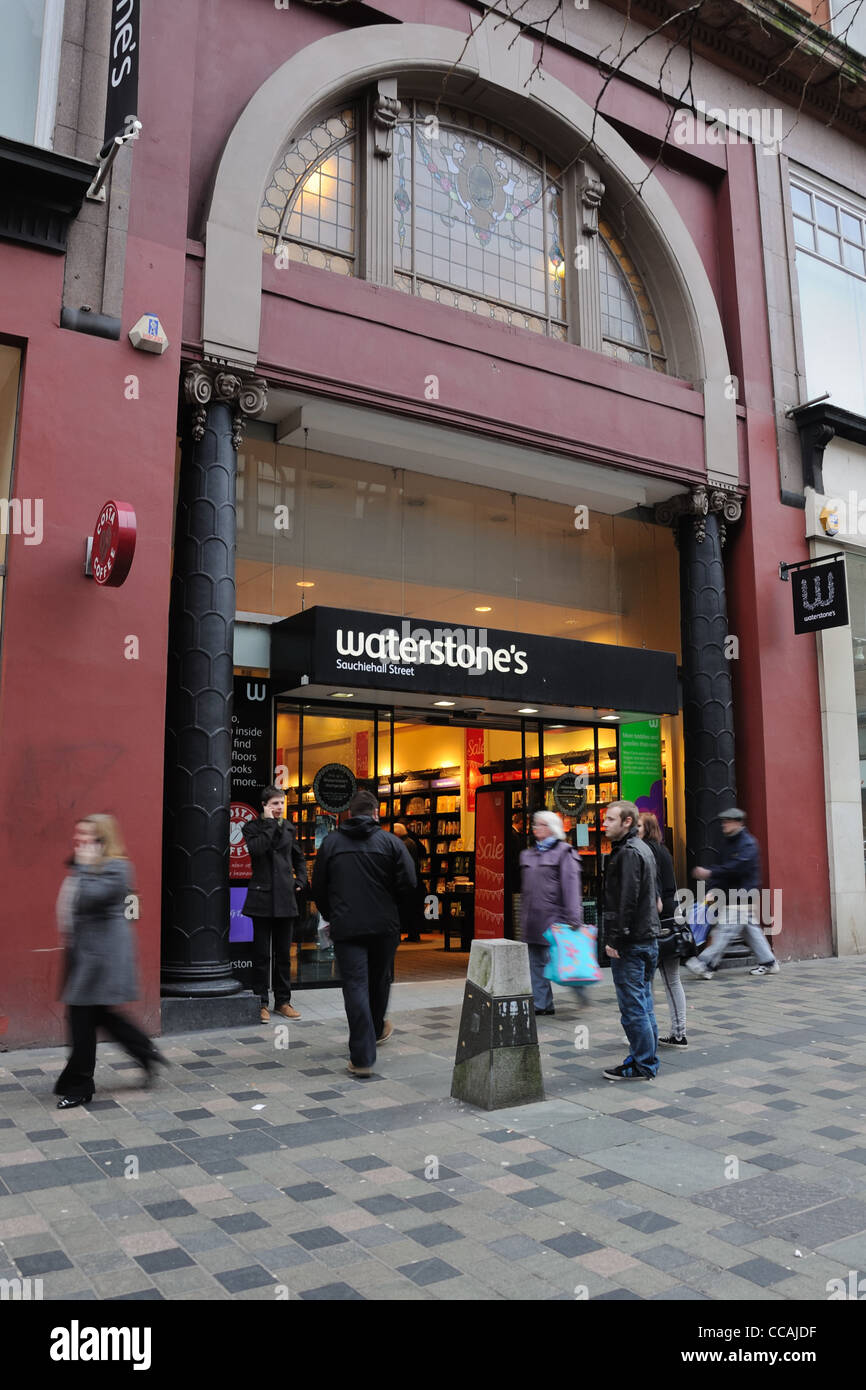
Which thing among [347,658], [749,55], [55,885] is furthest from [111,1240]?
[749,55]

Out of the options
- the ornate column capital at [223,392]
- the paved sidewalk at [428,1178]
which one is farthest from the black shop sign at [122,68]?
the paved sidewalk at [428,1178]

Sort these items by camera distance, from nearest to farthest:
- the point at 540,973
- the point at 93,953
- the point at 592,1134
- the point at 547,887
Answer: the point at 592,1134 → the point at 93,953 → the point at 547,887 → the point at 540,973

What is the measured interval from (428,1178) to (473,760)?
9.59 m

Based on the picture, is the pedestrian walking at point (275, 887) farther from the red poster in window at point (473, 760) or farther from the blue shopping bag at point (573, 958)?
the red poster in window at point (473, 760)

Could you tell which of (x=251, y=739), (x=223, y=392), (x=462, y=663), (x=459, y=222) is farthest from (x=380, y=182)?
(x=251, y=739)

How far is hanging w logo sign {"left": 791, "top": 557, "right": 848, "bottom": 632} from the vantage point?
12766 millimetres

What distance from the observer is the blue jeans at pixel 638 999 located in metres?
6.80

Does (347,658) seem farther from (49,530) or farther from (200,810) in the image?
(49,530)

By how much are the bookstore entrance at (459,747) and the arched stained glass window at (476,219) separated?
13.6 ft

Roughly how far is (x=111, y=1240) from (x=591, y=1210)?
2123mm

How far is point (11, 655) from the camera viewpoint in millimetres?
8023

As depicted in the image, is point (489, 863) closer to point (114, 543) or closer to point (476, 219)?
point (114, 543)

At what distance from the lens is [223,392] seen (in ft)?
31.3

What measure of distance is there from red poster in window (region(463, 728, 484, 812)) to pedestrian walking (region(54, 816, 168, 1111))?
328 inches
